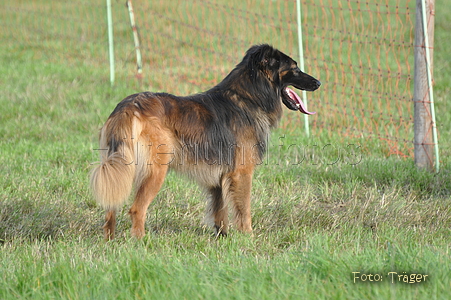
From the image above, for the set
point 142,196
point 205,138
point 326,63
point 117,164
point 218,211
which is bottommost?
point 218,211

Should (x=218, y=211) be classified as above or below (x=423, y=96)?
below

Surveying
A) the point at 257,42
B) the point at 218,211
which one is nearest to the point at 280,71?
the point at 218,211

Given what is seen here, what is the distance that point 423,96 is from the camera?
6.03 metres

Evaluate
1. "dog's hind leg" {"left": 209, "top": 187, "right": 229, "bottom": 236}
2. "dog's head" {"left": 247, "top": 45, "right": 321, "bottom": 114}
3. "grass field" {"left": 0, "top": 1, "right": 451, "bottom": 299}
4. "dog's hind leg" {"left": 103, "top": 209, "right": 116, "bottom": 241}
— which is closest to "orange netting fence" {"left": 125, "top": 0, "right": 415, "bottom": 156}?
"grass field" {"left": 0, "top": 1, "right": 451, "bottom": 299}

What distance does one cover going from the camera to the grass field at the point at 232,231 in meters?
3.02

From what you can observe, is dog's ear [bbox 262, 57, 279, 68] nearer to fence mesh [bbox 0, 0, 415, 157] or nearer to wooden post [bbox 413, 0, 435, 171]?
wooden post [bbox 413, 0, 435, 171]

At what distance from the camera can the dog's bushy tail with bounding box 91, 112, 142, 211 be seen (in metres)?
3.97

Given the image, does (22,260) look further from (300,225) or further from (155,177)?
(300,225)

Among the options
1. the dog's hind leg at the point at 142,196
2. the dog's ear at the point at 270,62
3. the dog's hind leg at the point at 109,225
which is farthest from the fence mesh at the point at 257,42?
the dog's hind leg at the point at 109,225

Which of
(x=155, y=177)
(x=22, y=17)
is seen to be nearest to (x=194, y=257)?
(x=155, y=177)

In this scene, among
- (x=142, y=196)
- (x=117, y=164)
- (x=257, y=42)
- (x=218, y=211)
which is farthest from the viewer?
(x=257, y=42)

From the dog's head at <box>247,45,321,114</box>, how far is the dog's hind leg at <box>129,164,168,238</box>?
127cm

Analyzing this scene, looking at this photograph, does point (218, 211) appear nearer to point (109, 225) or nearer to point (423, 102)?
point (109, 225)

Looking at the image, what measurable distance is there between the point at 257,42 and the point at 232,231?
897cm
